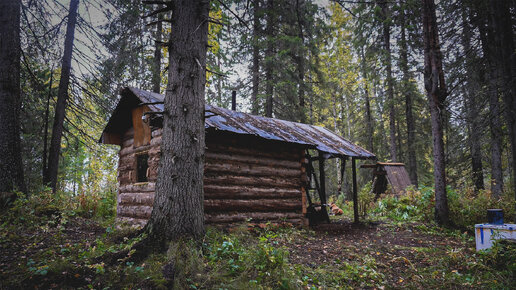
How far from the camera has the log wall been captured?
8.00 metres

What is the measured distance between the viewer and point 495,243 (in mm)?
5691

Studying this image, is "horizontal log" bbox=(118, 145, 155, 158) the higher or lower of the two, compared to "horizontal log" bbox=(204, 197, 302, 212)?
higher

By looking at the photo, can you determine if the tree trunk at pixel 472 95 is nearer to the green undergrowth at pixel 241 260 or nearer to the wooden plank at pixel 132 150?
the green undergrowth at pixel 241 260

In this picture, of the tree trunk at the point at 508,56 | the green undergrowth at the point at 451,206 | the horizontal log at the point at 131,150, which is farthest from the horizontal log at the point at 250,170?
the tree trunk at the point at 508,56

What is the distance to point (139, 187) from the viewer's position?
8.73 m

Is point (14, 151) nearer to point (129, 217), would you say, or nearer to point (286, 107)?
point (129, 217)

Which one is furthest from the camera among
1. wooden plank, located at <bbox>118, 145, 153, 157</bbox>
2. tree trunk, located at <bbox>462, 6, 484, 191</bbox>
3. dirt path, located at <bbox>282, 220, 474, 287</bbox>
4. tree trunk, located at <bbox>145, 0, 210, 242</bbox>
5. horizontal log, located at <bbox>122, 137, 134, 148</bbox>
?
tree trunk, located at <bbox>462, 6, 484, 191</bbox>

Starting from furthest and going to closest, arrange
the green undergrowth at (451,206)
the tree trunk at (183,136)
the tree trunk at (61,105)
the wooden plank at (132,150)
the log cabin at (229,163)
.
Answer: the tree trunk at (61,105) → the wooden plank at (132,150) → the green undergrowth at (451,206) → the log cabin at (229,163) → the tree trunk at (183,136)

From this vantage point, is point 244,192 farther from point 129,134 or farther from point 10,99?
point 10,99

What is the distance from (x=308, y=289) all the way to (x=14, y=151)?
24.7ft

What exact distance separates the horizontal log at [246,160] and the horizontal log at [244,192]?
0.77 metres

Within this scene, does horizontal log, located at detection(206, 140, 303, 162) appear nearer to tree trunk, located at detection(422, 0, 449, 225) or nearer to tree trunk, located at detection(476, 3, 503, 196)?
tree trunk, located at detection(422, 0, 449, 225)

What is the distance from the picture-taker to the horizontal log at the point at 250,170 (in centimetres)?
805

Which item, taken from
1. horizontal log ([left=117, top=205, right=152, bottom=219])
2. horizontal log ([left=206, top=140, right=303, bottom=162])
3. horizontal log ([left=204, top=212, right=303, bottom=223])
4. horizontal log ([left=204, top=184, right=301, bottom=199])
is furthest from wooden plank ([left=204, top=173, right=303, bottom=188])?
horizontal log ([left=117, top=205, right=152, bottom=219])
